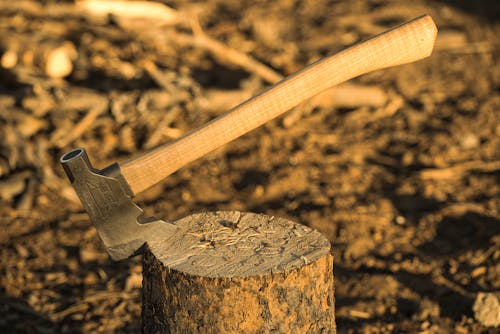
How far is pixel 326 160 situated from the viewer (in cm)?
565

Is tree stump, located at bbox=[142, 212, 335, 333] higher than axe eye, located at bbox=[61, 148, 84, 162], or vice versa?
axe eye, located at bbox=[61, 148, 84, 162]

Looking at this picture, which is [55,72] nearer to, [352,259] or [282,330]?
A: [352,259]

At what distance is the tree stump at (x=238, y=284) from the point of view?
268 cm

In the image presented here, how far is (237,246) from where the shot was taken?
9.55ft

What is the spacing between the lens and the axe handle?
9.53ft

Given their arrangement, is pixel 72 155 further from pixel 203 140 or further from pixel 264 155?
pixel 264 155

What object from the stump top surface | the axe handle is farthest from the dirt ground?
the axe handle

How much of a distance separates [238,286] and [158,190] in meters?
2.71

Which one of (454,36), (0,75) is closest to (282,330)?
(0,75)

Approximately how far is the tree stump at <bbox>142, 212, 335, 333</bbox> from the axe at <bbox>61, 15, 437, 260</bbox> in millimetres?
148

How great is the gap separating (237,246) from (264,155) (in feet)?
9.26

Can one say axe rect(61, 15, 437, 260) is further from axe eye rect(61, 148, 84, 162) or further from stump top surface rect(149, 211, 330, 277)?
stump top surface rect(149, 211, 330, 277)

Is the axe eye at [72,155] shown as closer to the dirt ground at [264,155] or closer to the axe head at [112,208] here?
the axe head at [112,208]

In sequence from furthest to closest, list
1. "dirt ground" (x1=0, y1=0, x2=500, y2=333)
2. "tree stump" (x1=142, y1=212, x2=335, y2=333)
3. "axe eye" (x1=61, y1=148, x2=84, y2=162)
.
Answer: "dirt ground" (x1=0, y1=0, x2=500, y2=333) → "axe eye" (x1=61, y1=148, x2=84, y2=162) → "tree stump" (x1=142, y1=212, x2=335, y2=333)
